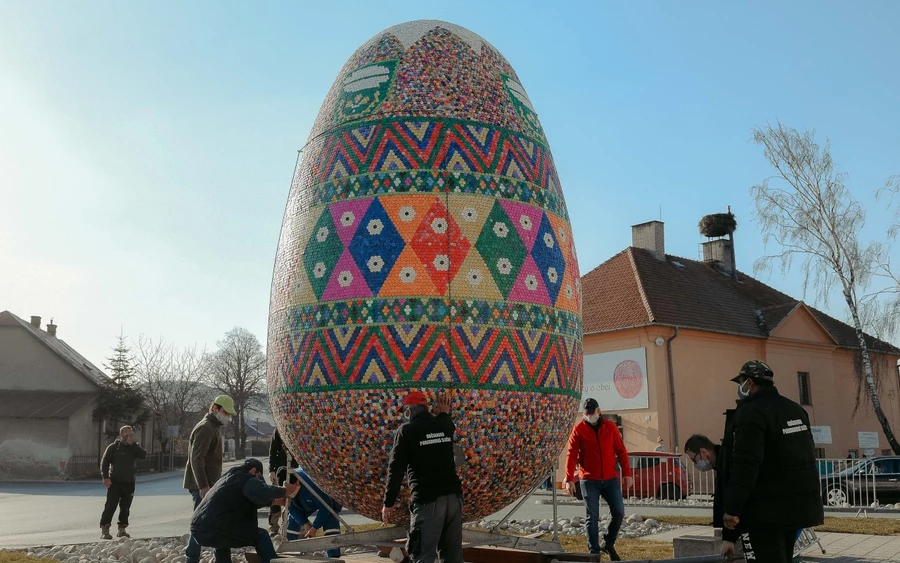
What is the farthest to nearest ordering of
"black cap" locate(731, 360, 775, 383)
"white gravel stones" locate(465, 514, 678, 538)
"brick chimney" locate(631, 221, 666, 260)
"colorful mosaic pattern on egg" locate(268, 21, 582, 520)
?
"brick chimney" locate(631, 221, 666, 260) → "white gravel stones" locate(465, 514, 678, 538) → "colorful mosaic pattern on egg" locate(268, 21, 582, 520) → "black cap" locate(731, 360, 775, 383)

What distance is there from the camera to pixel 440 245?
602cm

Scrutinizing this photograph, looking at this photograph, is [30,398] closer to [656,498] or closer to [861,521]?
[656,498]

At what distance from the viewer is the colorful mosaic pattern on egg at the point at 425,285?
19.3 ft

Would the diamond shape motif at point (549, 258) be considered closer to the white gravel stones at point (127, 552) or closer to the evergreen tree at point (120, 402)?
the white gravel stones at point (127, 552)

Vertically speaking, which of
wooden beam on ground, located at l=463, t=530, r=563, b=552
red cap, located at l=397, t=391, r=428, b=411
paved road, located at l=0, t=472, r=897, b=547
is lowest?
paved road, located at l=0, t=472, r=897, b=547

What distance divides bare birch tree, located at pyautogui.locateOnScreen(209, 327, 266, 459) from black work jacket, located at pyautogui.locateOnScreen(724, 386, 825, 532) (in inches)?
2619

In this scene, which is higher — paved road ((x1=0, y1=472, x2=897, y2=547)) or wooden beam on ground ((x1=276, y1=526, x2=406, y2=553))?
wooden beam on ground ((x1=276, y1=526, x2=406, y2=553))

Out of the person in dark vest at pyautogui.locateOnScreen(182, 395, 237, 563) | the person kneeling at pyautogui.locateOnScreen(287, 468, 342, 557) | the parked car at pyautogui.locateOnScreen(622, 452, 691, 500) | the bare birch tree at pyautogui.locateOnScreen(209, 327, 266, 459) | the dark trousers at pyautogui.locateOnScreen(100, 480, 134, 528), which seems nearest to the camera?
the person kneeling at pyautogui.locateOnScreen(287, 468, 342, 557)

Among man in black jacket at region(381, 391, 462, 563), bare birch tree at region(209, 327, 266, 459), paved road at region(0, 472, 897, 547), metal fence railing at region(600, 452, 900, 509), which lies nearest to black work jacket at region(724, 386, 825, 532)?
man in black jacket at region(381, 391, 462, 563)

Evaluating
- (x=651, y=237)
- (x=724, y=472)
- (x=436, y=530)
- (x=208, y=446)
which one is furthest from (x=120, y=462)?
(x=651, y=237)

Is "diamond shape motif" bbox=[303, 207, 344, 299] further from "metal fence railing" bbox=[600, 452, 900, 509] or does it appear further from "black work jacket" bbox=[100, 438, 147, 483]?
"metal fence railing" bbox=[600, 452, 900, 509]

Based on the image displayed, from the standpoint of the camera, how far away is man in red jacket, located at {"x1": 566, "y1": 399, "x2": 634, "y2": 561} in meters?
9.16

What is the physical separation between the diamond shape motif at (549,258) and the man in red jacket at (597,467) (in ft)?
10.2

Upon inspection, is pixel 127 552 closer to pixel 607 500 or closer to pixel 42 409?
pixel 607 500
